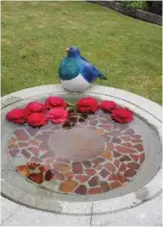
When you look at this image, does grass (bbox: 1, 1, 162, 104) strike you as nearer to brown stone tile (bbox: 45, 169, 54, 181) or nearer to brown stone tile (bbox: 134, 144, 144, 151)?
brown stone tile (bbox: 134, 144, 144, 151)

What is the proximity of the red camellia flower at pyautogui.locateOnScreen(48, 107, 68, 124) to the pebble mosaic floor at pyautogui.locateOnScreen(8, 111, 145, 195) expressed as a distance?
10 centimetres

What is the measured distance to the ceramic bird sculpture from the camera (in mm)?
6934

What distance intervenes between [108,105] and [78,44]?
12.1 ft

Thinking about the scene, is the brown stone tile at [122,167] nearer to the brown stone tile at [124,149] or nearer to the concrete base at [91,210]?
the brown stone tile at [124,149]

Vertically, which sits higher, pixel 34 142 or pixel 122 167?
pixel 122 167

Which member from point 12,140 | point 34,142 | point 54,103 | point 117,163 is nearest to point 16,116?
point 12,140

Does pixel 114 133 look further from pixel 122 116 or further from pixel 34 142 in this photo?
pixel 34 142

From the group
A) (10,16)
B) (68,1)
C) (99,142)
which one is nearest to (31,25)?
(10,16)

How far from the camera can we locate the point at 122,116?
6.55 m

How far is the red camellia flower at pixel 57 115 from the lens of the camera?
653 centimetres

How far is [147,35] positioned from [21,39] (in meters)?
3.62

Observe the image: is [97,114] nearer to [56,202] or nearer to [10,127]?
[10,127]

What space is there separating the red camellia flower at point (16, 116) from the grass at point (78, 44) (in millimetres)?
1263

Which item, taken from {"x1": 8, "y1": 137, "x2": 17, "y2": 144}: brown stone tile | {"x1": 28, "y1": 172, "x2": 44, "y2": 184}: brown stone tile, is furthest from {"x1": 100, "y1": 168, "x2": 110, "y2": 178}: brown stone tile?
{"x1": 8, "y1": 137, "x2": 17, "y2": 144}: brown stone tile
